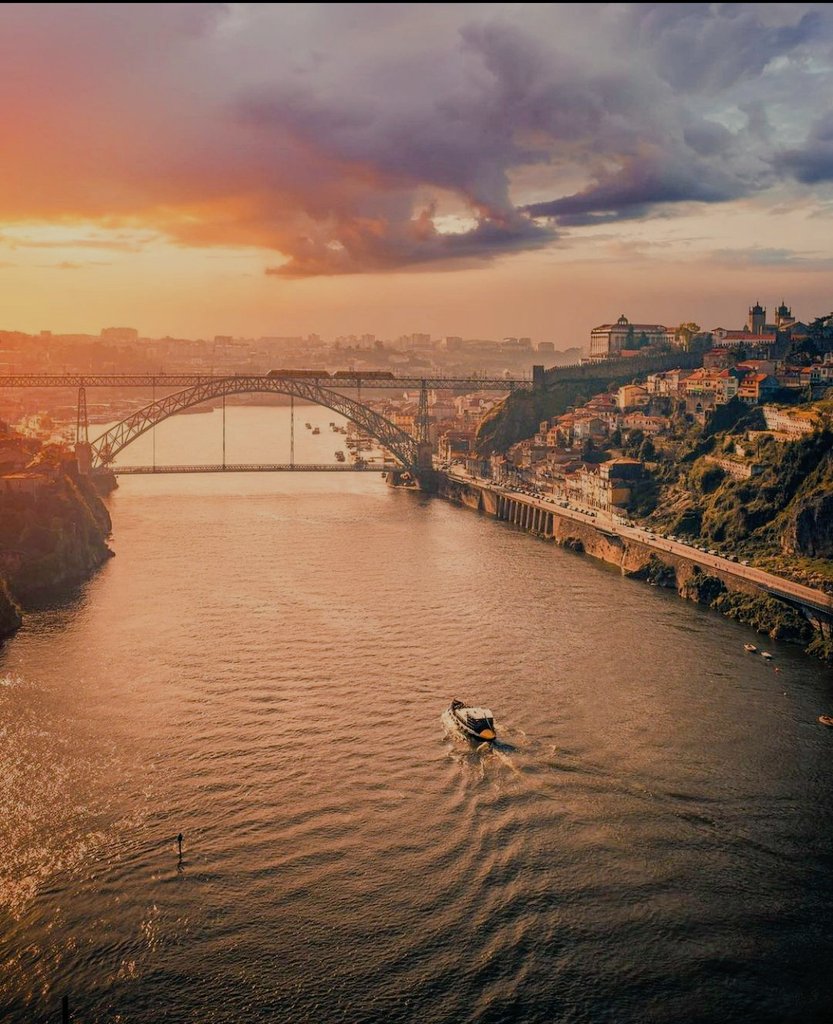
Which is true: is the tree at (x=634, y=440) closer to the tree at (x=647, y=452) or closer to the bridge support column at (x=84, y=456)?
the tree at (x=647, y=452)

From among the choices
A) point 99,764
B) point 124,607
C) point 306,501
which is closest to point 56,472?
point 124,607

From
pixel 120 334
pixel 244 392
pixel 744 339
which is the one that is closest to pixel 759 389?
pixel 744 339

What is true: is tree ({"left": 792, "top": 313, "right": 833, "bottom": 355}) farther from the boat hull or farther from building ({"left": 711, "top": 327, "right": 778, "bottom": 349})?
the boat hull

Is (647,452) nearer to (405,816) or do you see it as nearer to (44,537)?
(44,537)

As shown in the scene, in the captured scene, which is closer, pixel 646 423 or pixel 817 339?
pixel 646 423

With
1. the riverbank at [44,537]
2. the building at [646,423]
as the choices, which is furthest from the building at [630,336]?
the riverbank at [44,537]

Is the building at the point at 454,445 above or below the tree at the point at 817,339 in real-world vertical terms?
below

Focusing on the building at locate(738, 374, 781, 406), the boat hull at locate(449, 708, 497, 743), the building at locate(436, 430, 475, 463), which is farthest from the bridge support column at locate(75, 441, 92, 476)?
the boat hull at locate(449, 708, 497, 743)

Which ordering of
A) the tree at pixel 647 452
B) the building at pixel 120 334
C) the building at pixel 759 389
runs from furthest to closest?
the building at pixel 120 334, the tree at pixel 647 452, the building at pixel 759 389
